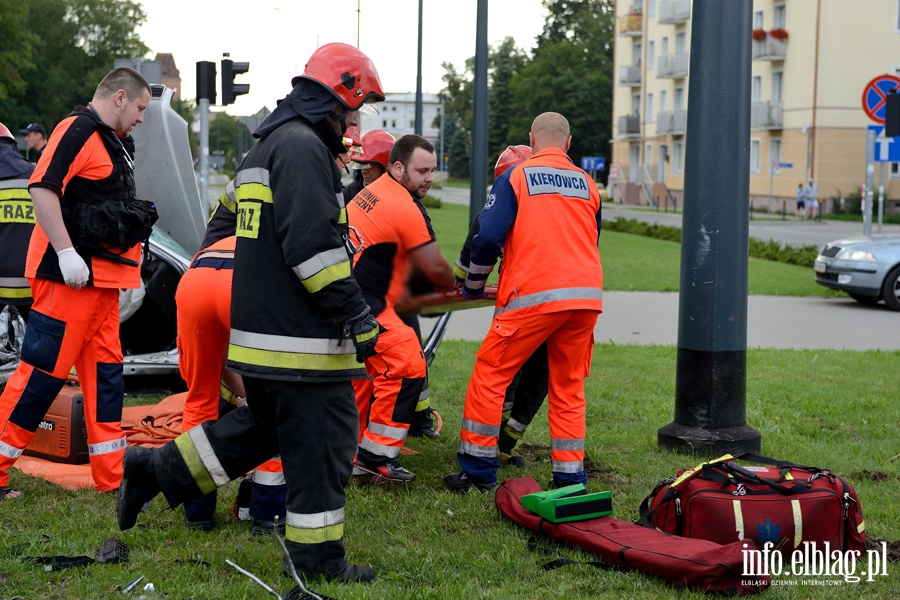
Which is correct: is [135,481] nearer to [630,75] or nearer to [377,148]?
[377,148]

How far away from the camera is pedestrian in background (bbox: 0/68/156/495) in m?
4.93

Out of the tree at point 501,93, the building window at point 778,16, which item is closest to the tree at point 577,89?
the tree at point 501,93

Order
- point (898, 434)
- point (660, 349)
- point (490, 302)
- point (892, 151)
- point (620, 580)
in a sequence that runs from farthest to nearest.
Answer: point (892, 151)
point (660, 349)
point (898, 434)
point (490, 302)
point (620, 580)

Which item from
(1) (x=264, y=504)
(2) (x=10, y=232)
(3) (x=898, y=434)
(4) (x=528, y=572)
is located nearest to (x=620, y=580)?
(4) (x=528, y=572)

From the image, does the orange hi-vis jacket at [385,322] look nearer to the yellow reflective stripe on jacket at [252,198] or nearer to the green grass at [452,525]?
the green grass at [452,525]

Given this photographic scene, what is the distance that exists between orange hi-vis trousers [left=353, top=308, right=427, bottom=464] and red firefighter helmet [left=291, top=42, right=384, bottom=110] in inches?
69.4

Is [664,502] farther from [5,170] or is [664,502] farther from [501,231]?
[5,170]

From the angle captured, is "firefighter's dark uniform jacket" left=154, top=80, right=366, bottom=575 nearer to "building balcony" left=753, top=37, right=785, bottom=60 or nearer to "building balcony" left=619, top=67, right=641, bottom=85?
"building balcony" left=753, top=37, right=785, bottom=60

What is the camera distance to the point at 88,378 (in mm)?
5309

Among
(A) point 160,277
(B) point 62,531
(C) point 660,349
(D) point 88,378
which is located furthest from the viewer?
(C) point 660,349

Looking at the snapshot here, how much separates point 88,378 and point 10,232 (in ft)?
5.27

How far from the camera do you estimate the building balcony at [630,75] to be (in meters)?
65.1

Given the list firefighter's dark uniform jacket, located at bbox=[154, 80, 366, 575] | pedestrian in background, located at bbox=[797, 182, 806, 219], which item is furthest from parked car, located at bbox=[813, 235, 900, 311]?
pedestrian in background, located at bbox=[797, 182, 806, 219]

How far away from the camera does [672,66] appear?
193 ft
